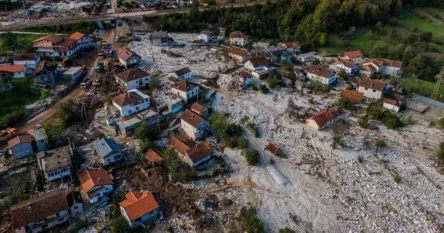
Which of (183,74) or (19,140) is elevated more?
(183,74)

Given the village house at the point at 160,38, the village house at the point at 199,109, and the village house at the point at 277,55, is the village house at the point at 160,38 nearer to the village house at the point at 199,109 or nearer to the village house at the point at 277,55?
the village house at the point at 277,55

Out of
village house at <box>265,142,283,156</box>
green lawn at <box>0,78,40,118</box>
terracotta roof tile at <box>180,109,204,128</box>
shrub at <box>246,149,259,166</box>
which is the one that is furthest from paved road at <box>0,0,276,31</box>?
shrub at <box>246,149,259,166</box>

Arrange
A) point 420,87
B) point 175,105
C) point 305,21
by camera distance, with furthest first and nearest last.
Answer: point 305,21 < point 420,87 < point 175,105

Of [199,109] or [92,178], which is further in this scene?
[199,109]

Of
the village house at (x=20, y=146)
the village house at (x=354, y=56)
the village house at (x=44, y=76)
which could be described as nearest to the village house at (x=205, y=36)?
the village house at (x=354, y=56)

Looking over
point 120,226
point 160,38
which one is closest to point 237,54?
point 160,38

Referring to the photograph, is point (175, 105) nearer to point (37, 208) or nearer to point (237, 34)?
point (37, 208)
